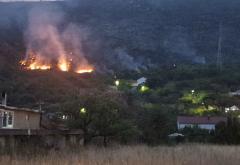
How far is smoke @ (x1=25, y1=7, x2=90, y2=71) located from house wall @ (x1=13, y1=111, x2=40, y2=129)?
64.3m

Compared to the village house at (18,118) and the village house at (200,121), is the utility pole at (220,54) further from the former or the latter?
the village house at (18,118)

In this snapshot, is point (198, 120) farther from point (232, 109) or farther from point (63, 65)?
point (63, 65)

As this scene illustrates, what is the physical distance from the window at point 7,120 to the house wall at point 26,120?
8.9 inches

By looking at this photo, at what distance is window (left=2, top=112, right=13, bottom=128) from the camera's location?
30.8 meters

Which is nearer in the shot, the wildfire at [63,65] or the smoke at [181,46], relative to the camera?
the wildfire at [63,65]

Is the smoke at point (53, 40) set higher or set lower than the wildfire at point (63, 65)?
higher

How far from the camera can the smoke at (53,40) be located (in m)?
108

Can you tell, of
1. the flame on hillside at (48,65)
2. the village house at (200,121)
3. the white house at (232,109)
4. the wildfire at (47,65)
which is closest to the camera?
the village house at (200,121)

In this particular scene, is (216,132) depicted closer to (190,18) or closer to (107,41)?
(107,41)

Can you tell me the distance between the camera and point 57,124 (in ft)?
123

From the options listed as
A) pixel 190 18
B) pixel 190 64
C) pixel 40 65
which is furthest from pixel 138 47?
pixel 40 65

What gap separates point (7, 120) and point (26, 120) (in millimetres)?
1628

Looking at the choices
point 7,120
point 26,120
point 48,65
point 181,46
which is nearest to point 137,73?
point 48,65

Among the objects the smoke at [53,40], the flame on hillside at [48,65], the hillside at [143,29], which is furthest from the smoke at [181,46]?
the flame on hillside at [48,65]
